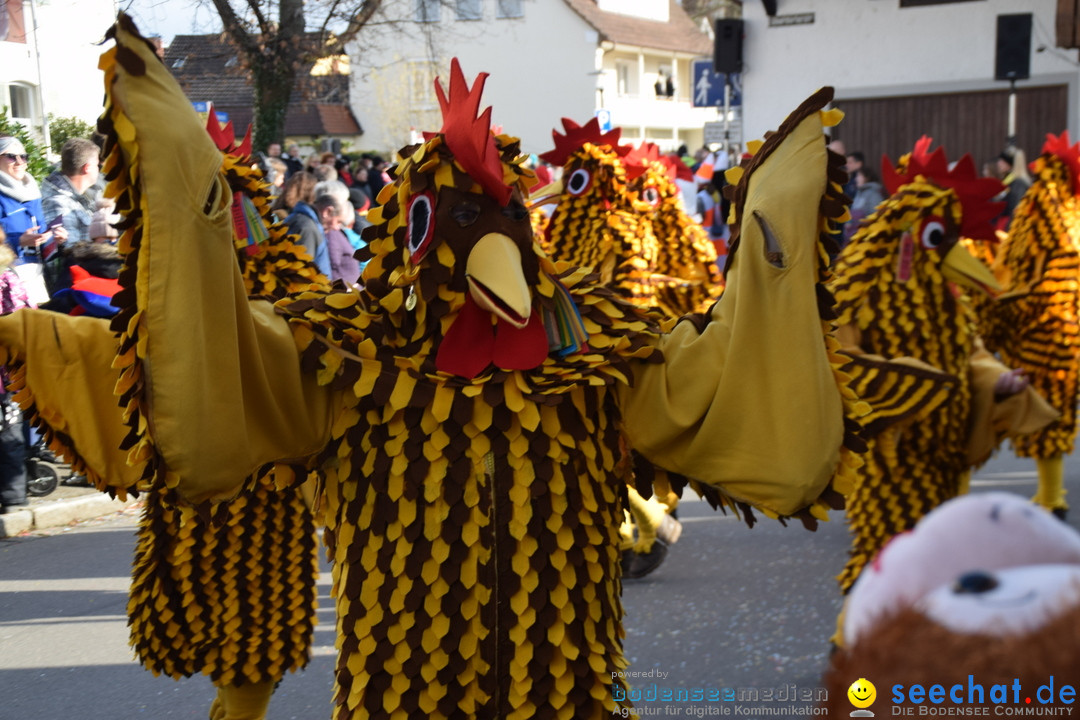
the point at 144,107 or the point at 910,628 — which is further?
the point at 144,107

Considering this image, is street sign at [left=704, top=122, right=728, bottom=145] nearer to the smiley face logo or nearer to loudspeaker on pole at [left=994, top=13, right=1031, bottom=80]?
loudspeaker on pole at [left=994, top=13, right=1031, bottom=80]

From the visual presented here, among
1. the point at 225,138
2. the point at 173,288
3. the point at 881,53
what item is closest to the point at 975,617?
the point at 173,288

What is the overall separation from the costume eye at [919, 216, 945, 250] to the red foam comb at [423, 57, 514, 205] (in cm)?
217

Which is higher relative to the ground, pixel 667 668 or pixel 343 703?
pixel 343 703

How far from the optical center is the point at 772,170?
2.18m

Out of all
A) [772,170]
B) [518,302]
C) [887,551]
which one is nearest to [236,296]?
[518,302]

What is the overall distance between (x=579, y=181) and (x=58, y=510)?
3510mm

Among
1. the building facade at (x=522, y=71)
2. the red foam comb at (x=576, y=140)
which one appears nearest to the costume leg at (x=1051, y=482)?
the red foam comb at (x=576, y=140)

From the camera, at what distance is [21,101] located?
12.4m

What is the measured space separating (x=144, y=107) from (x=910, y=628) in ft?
4.61

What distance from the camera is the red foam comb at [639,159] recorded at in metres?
6.01

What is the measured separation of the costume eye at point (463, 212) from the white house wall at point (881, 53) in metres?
16.1

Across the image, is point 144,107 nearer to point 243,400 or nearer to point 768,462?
point 243,400

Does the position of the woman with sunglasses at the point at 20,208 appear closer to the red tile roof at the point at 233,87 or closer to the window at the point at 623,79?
the red tile roof at the point at 233,87
